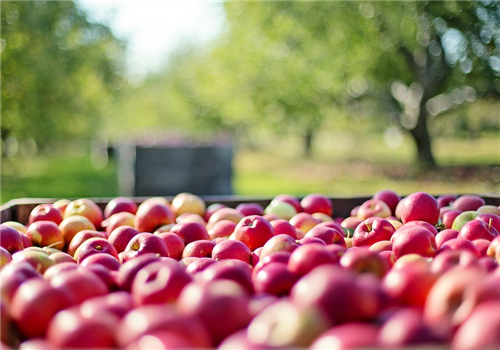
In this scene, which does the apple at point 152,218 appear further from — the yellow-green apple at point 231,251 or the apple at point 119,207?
the yellow-green apple at point 231,251

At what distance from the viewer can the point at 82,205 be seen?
3541 millimetres

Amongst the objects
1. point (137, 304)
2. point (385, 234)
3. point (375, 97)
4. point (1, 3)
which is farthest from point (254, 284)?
point (375, 97)

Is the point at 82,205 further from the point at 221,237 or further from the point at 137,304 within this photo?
the point at 137,304

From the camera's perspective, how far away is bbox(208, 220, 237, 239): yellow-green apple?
307 centimetres

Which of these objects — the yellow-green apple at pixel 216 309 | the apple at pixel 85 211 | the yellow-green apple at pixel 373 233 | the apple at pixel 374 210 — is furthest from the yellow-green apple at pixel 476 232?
the apple at pixel 85 211

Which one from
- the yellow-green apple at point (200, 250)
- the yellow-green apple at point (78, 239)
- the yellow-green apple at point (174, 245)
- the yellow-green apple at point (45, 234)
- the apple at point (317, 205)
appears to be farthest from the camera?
the apple at point (317, 205)

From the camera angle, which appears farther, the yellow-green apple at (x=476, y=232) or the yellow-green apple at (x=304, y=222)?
the yellow-green apple at (x=304, y=222)

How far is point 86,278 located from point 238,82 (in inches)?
609

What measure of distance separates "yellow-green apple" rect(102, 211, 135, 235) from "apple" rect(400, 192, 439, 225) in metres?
1.57

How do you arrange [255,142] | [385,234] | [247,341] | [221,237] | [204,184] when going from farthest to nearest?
[255,142] < [204,184] < [221,237] < [385,234] < [247,341]

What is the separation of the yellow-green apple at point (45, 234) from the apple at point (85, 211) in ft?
1.56

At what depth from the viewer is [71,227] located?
312 centimetres

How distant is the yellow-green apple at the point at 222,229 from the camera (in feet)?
10.1

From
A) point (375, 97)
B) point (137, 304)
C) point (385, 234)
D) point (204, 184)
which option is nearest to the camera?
point (137, 304)
